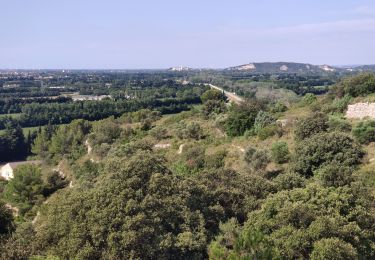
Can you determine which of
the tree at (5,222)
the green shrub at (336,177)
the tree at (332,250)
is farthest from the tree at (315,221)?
the tree at (5,222)

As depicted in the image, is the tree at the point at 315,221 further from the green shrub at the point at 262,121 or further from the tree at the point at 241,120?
the tree at the point at 241,120

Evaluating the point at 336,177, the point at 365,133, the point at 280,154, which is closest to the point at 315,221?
the point at 336,177

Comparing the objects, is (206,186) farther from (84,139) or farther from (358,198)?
(84,139)

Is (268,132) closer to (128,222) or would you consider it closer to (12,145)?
(128,222)

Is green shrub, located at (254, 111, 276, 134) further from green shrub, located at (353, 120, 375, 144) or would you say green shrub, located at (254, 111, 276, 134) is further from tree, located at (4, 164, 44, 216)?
tree, located at (4, 164, 44, 216)

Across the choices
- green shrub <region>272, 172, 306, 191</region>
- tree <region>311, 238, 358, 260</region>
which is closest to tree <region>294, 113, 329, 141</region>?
green shrub <region>272, 172, 306, 191</region>

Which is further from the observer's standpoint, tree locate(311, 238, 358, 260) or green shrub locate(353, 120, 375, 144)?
green shrub locate(353, 120, 375, 144)

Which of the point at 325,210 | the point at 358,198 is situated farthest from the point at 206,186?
the point at 358,198
